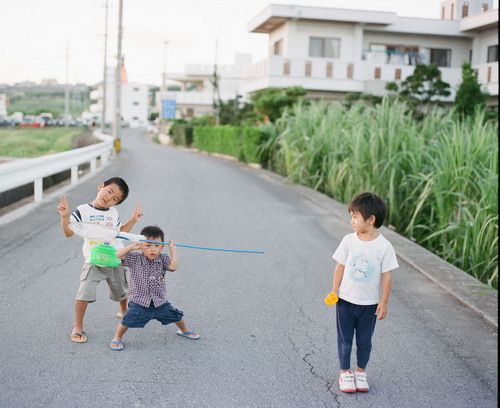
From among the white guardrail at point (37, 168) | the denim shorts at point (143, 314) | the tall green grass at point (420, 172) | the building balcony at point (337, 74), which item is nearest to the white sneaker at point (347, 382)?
the denim shorts at point (143, 314)

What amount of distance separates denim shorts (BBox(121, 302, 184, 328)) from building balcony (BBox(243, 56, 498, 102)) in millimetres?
24699

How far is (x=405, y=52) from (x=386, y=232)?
22247 mm

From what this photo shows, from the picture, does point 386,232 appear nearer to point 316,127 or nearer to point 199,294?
point 199,294

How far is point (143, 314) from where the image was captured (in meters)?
4.10

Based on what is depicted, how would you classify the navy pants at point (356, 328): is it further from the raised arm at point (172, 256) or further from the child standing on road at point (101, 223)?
the child standing on road at point (101, 223)

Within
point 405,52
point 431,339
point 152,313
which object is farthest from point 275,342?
point 405,52

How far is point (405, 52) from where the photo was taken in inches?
1145

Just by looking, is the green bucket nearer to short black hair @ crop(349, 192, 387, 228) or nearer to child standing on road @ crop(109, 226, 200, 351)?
child standing on road @ crop(109, 226, 200, 351)

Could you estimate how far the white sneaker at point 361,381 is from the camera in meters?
3.70

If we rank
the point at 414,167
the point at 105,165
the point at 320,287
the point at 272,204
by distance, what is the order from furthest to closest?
the point at 105,165
the point at 272,204
the point at 414,167
the point at 320,287

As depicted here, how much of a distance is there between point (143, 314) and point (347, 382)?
140 centimetres

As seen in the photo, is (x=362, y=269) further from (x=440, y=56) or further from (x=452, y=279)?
(x=440, y=56)

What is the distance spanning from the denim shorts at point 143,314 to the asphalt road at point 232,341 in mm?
214

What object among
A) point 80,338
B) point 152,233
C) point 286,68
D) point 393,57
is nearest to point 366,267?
point 152,233
